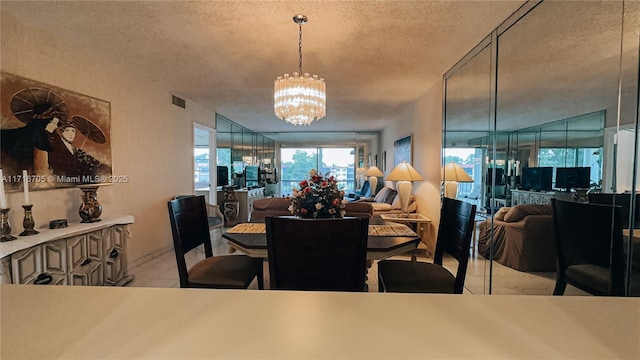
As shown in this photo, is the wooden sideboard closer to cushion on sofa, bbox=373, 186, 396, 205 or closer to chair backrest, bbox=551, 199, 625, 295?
chair backrest, bbox=551, 199, 625, 295

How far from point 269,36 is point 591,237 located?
2751 mm

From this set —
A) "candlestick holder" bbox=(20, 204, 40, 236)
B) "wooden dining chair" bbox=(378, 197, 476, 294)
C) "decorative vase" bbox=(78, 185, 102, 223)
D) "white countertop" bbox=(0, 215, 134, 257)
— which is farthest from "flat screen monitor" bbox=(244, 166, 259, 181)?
"wooden dining chair" bbox=(378, 197, 476, 294)

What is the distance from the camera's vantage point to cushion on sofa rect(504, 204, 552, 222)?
1.96 m

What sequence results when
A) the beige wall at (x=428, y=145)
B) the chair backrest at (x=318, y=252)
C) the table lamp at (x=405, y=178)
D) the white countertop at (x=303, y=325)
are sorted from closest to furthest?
1. the white countertop at (x=303, y=325)
2. the chair backrest at (x=318, y=252)
3. the beige wall at (x=428, y=145)
4. the table lamp at (x=405, y=178)

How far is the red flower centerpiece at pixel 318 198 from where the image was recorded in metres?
2.10

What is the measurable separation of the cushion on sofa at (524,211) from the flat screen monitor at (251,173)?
6036 millimetres

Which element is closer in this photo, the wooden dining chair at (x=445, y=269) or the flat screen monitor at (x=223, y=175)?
the wooden dining chair at (x=445, y=269)

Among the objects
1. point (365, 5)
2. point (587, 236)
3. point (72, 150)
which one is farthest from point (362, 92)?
point (72, 150)

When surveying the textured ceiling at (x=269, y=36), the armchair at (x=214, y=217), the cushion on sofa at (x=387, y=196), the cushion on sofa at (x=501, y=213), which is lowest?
the armchair at (x=214, y=217)

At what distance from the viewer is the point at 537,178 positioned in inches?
80.0

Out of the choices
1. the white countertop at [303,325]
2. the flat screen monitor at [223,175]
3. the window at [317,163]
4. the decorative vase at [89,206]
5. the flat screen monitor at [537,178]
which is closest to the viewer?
the white countertop at [303,325]

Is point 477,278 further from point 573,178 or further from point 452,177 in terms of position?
point 573,178

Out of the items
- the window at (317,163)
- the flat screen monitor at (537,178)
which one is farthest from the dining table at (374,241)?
the window at (317,163)

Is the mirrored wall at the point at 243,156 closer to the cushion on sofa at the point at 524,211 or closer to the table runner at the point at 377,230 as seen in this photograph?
the table runner at the point at 377,230
